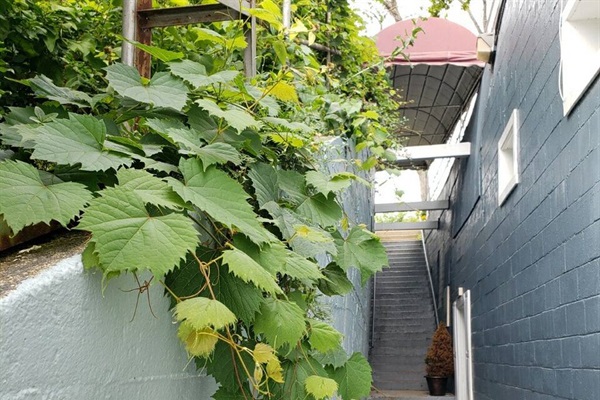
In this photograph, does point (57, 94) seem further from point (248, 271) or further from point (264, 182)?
point (248, 271)

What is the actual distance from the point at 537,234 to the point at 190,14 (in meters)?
3.15

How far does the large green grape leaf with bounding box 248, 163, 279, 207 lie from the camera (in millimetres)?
1513

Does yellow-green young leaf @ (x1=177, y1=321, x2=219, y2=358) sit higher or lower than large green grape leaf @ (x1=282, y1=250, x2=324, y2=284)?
lower

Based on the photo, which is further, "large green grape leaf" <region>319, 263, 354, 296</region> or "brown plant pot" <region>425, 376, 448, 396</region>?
"brown plant pot" <region>425, 376, 448, 396</region>

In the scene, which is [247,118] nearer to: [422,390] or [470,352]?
[470,352]

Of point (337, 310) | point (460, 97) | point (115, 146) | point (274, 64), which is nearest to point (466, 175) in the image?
point (460, 97)

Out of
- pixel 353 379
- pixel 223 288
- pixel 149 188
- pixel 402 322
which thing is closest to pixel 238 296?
pixel 223 288

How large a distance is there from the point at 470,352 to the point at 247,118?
669cm

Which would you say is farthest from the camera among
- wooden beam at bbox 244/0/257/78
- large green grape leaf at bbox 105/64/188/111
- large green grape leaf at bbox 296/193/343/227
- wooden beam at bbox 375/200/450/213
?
wooden beam at bbox 375/200/450/213

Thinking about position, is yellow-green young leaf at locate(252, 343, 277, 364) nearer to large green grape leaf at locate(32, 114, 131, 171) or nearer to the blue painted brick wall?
large green grape leaf at locate(32, 114, 131, 171)

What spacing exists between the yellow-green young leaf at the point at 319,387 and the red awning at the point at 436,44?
5772 millimetres

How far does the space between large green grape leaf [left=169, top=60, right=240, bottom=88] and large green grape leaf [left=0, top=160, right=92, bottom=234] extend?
0.43 metres

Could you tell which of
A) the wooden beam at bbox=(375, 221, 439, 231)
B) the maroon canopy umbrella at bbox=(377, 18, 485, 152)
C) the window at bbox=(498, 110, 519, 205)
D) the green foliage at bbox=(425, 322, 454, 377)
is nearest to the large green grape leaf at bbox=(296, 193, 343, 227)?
the window at bbox=(498, 110, 519, 205)

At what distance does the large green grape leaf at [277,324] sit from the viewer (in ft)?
4.03
